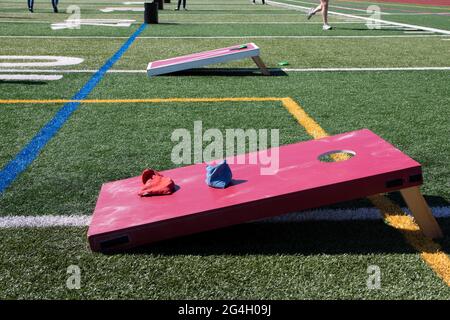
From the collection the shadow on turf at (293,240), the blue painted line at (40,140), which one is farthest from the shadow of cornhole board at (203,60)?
the shadow on turf at (293,240)

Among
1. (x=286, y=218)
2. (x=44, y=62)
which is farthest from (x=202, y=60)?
(x=286, y=218)

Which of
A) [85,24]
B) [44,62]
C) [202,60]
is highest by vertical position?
[85,24]

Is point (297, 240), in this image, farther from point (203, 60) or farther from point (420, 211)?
point (203, 60)

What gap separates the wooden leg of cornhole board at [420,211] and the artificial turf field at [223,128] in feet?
0.19

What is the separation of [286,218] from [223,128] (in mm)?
1756

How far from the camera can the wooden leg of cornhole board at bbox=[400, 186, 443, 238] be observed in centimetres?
239

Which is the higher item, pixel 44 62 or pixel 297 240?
pixel 44 62

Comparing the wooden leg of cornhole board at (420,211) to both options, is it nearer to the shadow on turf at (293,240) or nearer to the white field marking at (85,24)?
the shadow on turf at (293,240)

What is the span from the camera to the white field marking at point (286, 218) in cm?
262

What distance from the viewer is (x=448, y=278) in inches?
82.9

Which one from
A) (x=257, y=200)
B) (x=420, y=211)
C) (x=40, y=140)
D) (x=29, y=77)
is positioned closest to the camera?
(x=257, y=200)

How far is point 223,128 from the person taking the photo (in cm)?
432
